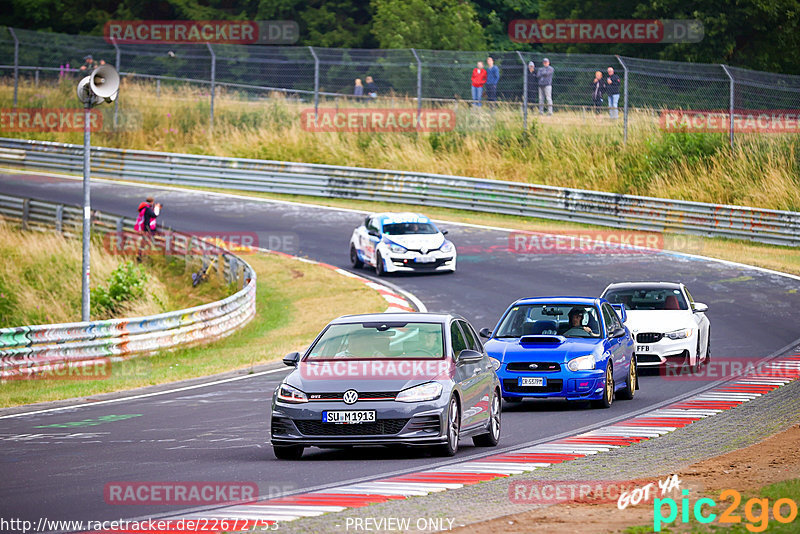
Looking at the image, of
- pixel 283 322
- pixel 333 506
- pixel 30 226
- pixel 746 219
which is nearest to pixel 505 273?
pixel 283 322

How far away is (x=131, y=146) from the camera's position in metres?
51.1

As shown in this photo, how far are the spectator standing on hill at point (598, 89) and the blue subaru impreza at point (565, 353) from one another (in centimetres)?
2348

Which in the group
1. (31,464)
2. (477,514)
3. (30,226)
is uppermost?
(477,514)

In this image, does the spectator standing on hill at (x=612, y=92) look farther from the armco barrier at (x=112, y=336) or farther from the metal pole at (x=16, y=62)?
the metal pole at (x=16, y=62)

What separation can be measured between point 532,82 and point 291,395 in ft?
102

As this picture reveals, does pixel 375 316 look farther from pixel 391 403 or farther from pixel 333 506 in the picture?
pixel 333 506

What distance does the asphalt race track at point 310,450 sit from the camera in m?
10.9

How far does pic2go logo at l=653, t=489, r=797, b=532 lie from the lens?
27.3 ft

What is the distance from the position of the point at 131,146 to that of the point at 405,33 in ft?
69.1

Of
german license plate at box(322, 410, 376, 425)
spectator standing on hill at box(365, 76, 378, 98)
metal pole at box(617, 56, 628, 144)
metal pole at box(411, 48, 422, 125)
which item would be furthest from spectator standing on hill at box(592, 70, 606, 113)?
german license plate at box(322, 410, 376, 425)

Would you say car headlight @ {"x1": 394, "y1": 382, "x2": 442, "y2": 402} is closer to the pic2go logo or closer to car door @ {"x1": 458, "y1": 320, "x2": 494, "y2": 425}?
car door @ {"x1": 458, "y1": 320, "x2": 494, "y2": 425}

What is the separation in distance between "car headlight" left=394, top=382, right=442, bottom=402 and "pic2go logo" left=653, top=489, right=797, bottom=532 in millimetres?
3191

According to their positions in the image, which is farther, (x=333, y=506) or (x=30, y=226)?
(x=30, y=226)

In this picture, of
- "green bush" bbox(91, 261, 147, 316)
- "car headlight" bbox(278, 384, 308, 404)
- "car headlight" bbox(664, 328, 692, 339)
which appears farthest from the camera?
"green bush" bbox(91, 261, 147, 316)
